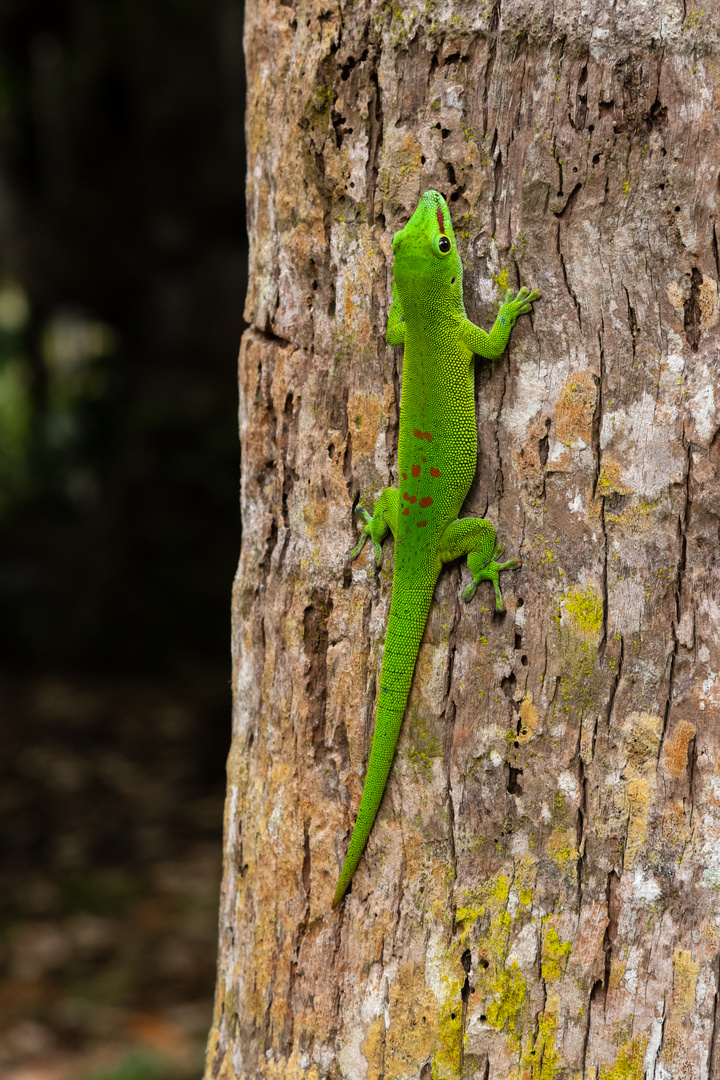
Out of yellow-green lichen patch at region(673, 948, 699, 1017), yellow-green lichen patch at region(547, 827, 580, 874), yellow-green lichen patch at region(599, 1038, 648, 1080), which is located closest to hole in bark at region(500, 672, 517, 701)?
yellow-green lichen patch at region(547, 827, 580, 874)

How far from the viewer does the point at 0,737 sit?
29.7 ft

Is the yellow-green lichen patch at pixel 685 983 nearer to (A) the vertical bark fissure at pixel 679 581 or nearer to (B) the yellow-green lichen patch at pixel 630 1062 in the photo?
(B) the yellow-green lichen patch at pixel 630 1062

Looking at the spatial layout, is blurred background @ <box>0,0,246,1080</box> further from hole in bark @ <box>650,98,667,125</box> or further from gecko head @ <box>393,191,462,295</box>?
hole in bark @ <box>650,98,667,125</box>

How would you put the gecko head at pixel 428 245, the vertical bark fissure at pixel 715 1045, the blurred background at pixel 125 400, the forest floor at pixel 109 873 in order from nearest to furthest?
the vertical bark fissure at pixel 715 1045 < the gecko head at pixel 428 245 < the forest floor at pixel 109 873 < the blurred background at pixel 125 400

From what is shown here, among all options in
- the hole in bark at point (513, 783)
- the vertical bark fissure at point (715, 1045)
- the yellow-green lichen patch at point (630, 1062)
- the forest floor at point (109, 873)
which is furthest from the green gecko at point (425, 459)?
the forest floor at point (109, 873)

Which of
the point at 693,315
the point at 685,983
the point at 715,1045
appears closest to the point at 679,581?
the point at 693,315

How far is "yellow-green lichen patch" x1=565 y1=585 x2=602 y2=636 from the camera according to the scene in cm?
188

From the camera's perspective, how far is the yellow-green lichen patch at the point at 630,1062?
6.09ft

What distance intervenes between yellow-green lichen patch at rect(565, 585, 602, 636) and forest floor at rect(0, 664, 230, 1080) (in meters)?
3.82

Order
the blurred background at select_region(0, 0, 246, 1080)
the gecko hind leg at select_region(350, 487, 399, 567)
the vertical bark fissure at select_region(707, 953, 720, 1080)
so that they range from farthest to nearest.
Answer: the blurred background at select_region(0, 0, 246, 1080) < the gecko hind leg at select_region(350, 487, 399, 567) < the vertical bark fissure at select_region(707, 953, 720, 1080)

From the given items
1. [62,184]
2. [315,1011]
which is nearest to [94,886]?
[315,1011]

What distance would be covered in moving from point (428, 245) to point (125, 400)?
9466mm

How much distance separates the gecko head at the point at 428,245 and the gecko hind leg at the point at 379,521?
47 cm

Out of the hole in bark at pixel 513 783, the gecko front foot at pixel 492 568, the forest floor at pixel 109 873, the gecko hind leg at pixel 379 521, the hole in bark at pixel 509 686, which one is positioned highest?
the gecko hind leg at pixel 379 521
